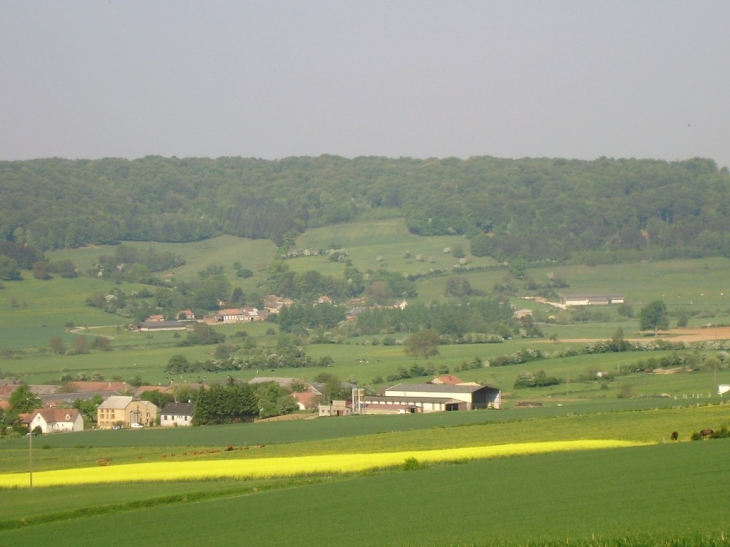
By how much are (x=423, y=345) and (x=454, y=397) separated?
30.2m

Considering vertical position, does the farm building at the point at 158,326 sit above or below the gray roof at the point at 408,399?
above

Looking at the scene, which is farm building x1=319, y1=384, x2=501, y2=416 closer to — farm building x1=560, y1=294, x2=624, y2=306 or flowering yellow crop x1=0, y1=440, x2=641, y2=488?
flowering yellow crop x1=0, y1=440, x2=641, y2=488

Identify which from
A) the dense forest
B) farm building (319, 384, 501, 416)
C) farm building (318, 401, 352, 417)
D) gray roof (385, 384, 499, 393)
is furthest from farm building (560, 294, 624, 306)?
farm building (318, 401, 352, 417)

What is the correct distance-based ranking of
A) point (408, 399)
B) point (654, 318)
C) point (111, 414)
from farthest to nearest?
point (654, 318) → point (111, 414) → point (408, 399)

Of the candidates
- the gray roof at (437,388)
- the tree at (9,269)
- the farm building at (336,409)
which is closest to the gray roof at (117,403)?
the farm building at (336,409)

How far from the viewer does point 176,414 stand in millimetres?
65250

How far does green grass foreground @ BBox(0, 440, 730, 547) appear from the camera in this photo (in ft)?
58.1

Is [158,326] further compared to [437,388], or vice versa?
[158,326]

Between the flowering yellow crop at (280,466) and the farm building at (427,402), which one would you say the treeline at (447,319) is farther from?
the flowering yellow crop at (280,466)

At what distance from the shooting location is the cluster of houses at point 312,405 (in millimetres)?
62781

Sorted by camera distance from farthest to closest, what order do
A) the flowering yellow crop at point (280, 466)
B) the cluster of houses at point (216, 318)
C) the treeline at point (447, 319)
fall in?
1. the cluster of houses at point (216, 318)
2. the treeline at point (447, 319)
3. the flowering yellow crop at point (280, 466)

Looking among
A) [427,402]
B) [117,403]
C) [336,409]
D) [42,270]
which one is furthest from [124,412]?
[42,270]

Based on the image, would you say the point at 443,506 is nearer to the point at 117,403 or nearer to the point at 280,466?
the point at 280,466

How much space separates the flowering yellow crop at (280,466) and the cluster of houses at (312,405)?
2679cm
